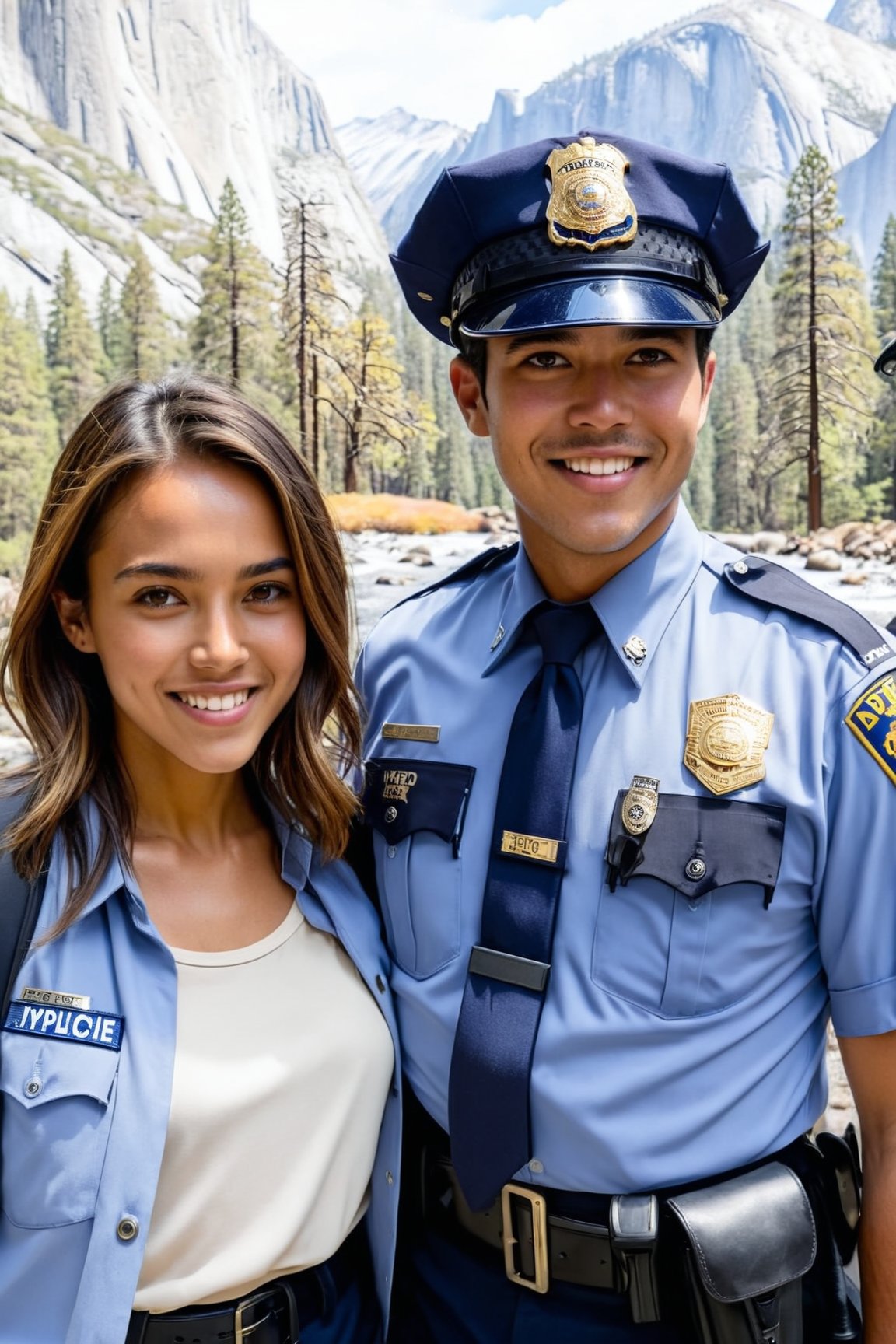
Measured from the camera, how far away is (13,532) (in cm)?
543

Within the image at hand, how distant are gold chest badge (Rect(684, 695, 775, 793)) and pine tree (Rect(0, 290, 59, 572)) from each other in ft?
16.2

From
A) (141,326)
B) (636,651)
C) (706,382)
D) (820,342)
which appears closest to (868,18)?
(820,342)

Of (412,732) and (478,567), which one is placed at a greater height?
(478,567)

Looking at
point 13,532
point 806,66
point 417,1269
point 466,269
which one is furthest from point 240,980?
point 806,66

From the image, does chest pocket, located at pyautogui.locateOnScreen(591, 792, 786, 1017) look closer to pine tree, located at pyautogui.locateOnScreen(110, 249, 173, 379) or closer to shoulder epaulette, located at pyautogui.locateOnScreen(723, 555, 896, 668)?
shoulder epaulette, located at pyautogui.locateOnScreen(723, 555, 896, 668)

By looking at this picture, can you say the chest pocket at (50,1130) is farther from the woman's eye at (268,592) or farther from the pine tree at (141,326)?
the pine tree at (141,326)

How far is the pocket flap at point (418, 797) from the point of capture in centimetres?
156

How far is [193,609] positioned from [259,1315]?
3.33 feet

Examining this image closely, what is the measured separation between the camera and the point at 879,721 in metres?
1.29

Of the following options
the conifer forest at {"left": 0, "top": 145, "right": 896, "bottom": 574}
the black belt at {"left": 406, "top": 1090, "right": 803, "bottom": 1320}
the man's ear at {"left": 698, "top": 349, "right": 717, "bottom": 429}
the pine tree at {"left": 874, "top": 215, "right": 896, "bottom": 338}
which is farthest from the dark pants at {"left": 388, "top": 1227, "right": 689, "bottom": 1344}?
the pine tree at {"left": 874, "top": 215, "right": 896, "bottom": 338}

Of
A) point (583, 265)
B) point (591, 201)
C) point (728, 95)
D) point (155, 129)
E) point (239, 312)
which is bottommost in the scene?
point (583, 265)

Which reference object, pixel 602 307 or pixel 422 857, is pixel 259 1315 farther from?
pixel 602 307

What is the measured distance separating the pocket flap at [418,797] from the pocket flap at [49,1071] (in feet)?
1.92

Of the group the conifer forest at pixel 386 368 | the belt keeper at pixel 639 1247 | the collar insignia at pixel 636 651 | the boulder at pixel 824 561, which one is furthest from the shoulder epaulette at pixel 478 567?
the boulder at pixel 824 561
